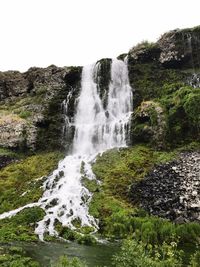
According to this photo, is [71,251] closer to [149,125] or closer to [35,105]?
[149,125]

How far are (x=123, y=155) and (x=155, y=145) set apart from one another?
379 centimetres

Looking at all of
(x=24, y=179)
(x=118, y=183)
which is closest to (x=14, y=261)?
(x=118, y=183)

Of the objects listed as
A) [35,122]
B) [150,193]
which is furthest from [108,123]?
[150,193]

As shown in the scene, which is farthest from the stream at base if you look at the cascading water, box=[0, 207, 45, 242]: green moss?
the cascading water

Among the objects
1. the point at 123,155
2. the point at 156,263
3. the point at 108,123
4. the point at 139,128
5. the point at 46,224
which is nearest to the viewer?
the point at 156,263

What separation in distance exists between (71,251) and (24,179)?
2076cm

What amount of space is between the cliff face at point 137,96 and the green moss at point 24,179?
466cm

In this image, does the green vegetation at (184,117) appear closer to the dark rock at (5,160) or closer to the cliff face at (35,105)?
the cliff face at (35,105)

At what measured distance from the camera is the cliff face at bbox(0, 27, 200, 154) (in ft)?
159

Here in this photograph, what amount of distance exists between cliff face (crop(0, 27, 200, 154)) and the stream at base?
76.8ft

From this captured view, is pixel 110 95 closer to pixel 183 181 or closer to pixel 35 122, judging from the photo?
pixel 35 122

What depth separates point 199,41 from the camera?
60.4 m

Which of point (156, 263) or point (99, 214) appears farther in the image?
point (99, 214)

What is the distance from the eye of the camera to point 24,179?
142ft
